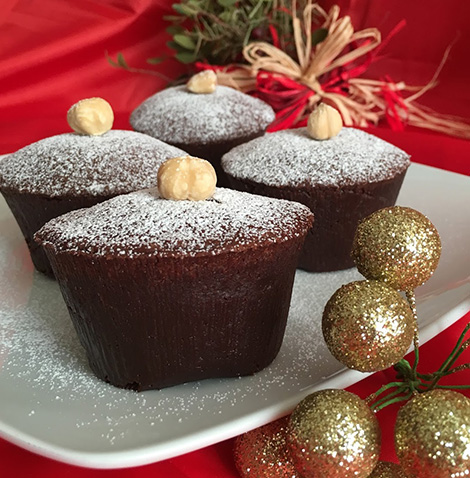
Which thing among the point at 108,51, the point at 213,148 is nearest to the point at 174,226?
the point at 213,148

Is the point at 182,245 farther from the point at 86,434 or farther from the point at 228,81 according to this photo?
the point at 228,81

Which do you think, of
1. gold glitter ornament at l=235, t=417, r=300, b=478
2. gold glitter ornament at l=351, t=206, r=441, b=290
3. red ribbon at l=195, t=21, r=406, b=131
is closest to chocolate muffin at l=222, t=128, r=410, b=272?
gold glitter ornament at l=351, t=206, r=441, b=290

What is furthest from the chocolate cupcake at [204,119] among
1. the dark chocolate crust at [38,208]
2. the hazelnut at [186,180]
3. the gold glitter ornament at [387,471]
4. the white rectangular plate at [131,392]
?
the gold glitter ornament at [387,471]

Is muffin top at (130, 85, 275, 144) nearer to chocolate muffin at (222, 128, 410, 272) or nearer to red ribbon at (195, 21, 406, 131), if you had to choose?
chocolate muffin at (222, 128, 410, 272)

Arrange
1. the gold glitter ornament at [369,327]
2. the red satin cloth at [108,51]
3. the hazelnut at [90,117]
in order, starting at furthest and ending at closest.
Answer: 1. the red satin cloth at [108,51]
2. the hazelnut at [90,117]
3. the gold glitter ornament at [369,327]

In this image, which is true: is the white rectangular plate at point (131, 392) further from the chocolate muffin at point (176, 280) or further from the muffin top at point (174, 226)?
the muffin top at point (174, 226)

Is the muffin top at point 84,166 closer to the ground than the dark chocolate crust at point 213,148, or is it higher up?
higher up

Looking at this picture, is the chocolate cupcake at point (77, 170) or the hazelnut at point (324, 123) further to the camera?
the hazelnut at point (324, 123)
